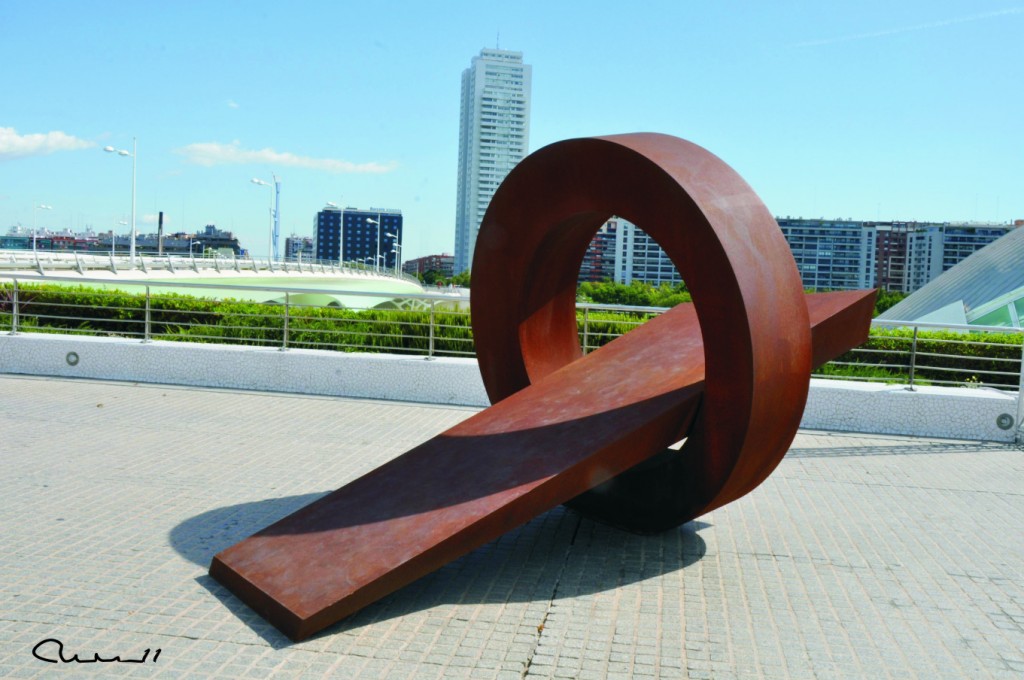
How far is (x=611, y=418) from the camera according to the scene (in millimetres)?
5770

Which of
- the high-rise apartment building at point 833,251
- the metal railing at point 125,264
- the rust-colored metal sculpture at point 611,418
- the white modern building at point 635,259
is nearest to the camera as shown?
the rust-colored metal sculpture at point 611,418

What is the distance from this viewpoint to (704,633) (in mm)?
4727

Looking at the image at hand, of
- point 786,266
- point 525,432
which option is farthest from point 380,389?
point 786,266

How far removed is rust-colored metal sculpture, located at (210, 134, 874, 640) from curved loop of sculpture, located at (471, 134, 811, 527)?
1 centimetres

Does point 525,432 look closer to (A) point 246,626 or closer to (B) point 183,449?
(A) point 246,626

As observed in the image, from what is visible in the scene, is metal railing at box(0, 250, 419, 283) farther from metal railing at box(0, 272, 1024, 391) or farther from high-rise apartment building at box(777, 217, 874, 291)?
high-rise apartment building at box(777, 217, 874, 291)

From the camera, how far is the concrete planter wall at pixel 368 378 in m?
10.5

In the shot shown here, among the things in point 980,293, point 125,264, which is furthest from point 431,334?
point 125,264

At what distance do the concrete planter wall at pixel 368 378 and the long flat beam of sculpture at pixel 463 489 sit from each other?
175 inches

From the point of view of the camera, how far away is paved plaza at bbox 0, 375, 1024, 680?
4316 mm

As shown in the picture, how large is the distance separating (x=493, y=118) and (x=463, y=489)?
129913 millimetres

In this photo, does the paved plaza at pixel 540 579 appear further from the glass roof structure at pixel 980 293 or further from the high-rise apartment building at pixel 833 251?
the high-rise apartment building at pixel 833 251

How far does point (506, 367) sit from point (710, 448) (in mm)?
1971
